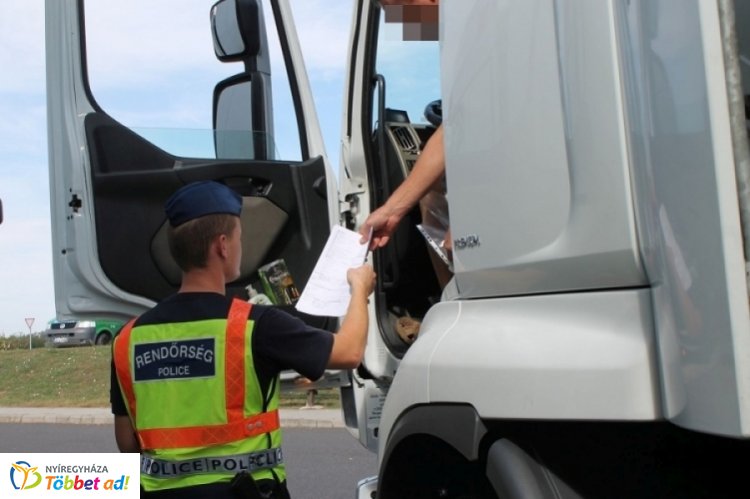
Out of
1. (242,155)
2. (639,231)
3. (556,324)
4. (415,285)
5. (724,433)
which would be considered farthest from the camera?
(242,155)

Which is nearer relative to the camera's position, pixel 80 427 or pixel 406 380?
pixel 406 380

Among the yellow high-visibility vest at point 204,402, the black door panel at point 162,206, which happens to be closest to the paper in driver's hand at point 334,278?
the yellow high-visibility vest at point 204,402

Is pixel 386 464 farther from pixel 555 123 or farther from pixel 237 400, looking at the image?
pixel 555 123

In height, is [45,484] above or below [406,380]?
below

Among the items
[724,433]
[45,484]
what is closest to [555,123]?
[724,433]

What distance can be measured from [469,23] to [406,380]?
94 cm

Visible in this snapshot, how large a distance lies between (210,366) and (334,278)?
0.57 meters

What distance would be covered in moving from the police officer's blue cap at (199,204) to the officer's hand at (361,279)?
41 cm

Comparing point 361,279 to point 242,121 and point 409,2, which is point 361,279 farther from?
point 242,121

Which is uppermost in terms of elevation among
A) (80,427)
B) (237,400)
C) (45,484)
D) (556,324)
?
(556,324)

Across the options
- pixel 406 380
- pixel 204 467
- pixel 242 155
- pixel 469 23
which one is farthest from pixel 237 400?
pixel 242 155

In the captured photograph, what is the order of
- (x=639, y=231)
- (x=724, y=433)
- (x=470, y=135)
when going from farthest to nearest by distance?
(x=470, y=135) < (x=639, y=231) < (x=724, y=433)

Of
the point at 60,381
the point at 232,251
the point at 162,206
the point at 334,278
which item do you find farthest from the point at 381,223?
the point at 60,381

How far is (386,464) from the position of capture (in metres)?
2.72
